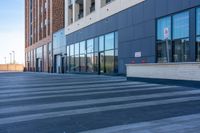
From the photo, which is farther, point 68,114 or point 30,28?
point 30,28

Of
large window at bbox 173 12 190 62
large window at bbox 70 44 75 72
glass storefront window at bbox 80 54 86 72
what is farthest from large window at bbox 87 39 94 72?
large window at bbox 173 12 190 62

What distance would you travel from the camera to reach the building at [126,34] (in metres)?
18.6

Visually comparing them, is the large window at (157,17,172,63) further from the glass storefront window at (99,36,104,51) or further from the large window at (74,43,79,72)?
the large window at (74,43,79,72)

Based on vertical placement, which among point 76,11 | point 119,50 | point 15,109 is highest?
point 76,11

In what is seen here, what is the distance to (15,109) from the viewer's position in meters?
9.10

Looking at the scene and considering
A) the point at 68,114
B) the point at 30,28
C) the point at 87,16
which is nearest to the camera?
the point at 68,114

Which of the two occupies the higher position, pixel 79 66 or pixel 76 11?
pixel 76 11

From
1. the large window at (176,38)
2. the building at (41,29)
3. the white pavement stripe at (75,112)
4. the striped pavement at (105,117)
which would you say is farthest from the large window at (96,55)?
the striped pavement at (105,117)

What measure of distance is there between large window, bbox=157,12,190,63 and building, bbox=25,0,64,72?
99.7 ft

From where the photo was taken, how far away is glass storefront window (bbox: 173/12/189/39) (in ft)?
60.7

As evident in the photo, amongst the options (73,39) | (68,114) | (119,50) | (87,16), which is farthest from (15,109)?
(73,39)

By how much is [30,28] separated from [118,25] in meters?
50.3

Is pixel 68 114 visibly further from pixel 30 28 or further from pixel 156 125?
pixel 30 28

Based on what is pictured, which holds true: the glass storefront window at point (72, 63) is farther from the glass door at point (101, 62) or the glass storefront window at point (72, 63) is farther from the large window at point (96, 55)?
the glass door at point (101, 62)
